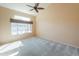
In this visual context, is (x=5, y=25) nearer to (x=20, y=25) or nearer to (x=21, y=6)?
(x=20, y=25)

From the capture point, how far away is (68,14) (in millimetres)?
1446

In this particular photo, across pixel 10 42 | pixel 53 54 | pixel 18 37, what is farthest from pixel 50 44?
pixel 10 42

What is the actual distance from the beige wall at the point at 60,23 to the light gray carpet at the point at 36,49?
106mm

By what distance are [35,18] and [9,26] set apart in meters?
0.48

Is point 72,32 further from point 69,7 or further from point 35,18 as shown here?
point 35,18

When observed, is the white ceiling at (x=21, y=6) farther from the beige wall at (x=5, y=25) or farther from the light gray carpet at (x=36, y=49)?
the light gray carpet at (x=36, y=49)

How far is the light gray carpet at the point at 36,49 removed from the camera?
127 cm

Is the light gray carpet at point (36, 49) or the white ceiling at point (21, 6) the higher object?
the white ceiling at point (21, 6)

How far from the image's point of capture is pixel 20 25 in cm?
136

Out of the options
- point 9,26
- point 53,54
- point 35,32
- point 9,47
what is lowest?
point 53,54

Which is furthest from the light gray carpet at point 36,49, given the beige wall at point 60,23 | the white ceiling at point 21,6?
the white ceiling at point 21,6

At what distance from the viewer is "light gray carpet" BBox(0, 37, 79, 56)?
127 centimetres

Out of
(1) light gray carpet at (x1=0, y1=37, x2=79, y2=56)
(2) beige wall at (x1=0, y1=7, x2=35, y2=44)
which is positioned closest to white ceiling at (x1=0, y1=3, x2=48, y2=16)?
(2) beige wall at (x1=0, y1=7, x2=35, y2=44)

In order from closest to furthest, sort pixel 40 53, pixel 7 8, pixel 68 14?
pixel 7 8
pixel 40 53
pixel 68 14
